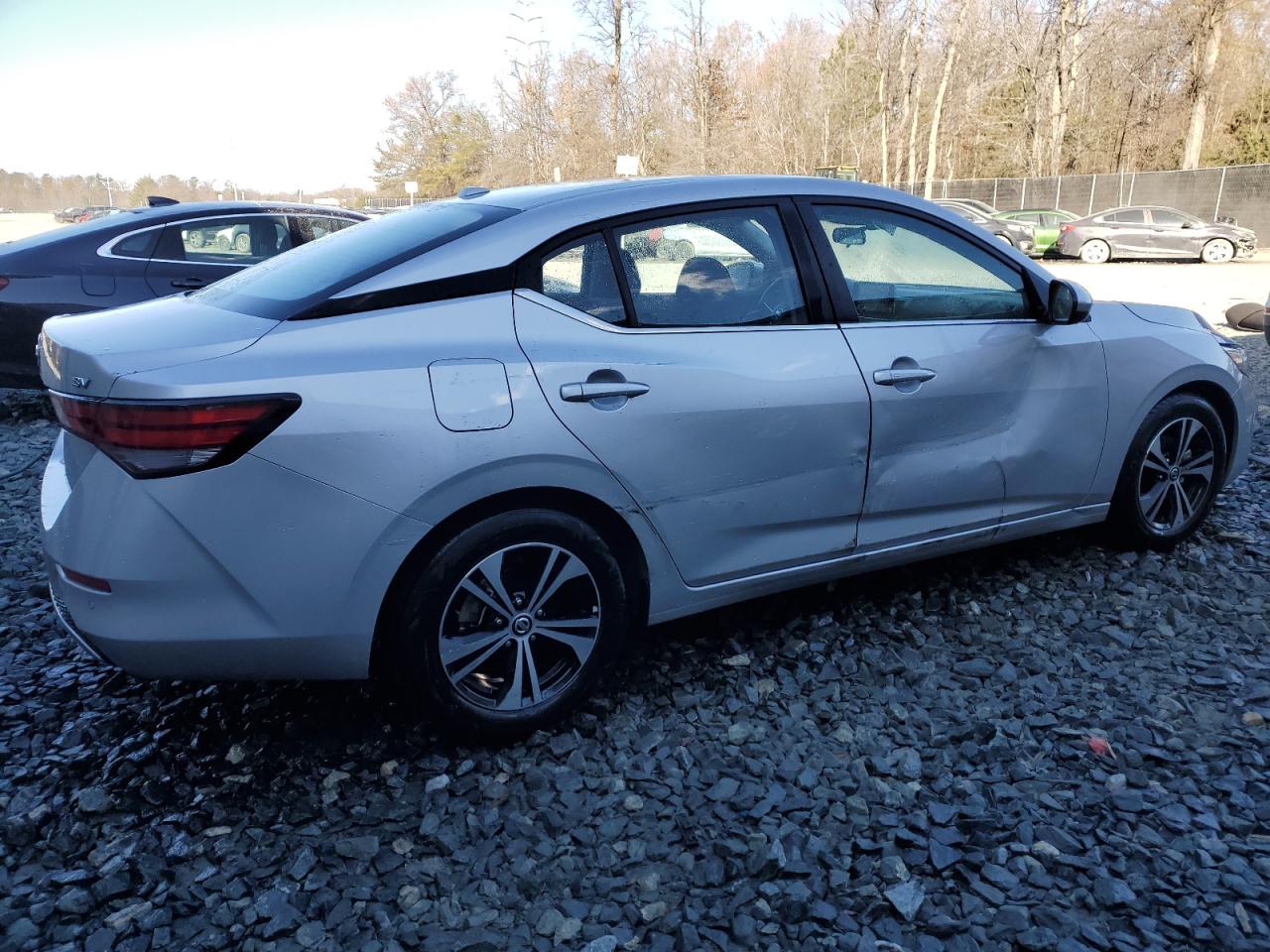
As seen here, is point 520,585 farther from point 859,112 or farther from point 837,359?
point 859,112

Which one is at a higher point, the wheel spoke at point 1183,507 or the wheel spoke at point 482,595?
the wheel spoke at point 482,595

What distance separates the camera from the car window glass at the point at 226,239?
22.7 feet

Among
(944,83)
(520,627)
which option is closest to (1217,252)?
(944,83)

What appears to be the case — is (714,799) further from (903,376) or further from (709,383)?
(903,376)

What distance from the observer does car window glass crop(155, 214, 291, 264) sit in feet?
22.7

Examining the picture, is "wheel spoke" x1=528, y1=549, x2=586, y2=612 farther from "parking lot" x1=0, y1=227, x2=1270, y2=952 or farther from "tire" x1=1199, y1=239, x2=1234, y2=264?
"tire" x1=1199, y1=239, x2=1234, y2=264

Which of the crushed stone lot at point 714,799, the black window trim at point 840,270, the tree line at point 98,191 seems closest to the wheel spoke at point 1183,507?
the crushed stone lot at point 714,799

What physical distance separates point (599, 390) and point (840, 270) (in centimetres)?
107

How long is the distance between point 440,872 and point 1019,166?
2175 inches

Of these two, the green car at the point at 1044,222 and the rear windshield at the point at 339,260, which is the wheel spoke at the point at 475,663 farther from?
the green car at the point at 1044,222

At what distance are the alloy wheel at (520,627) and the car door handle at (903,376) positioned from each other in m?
1.20

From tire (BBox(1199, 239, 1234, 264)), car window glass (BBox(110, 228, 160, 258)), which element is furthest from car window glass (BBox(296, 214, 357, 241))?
tire (BBox(1199, 239, 1234, 264))

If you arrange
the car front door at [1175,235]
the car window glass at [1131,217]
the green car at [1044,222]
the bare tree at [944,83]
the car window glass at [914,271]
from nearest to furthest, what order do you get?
the car window glass at [914,271] < the car front door at [1175,235] < the car window glass at [1131,217] < the green car at [1044,222] < the bare tree at [944,83]

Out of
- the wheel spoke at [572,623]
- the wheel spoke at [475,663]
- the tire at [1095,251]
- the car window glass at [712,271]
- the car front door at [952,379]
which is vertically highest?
the car window glass at [712,271]
